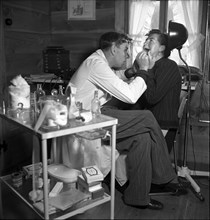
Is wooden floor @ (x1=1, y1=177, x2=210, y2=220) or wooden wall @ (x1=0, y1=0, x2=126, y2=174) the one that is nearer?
wooden floor @ (x1=1, y1=177, x2=210, y2=220)

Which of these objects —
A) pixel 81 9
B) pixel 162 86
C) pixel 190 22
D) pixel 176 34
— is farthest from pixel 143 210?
pixel 81 9

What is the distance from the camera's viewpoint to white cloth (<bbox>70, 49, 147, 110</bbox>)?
168 centimetres

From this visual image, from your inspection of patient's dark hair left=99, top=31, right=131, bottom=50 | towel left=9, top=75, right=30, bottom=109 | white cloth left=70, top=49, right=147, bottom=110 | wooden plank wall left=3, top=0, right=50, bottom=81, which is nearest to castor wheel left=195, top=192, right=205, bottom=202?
white cloth left=70, top=49, right=147, bottom=110

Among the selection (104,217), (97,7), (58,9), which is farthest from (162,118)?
(58,9)

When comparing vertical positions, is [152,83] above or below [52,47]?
below

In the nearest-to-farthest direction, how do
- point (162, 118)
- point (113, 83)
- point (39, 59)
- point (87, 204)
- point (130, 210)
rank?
point (87, 204) → point (113, 83) → point (130, 210) → point (162, 118) → point (39, 59)

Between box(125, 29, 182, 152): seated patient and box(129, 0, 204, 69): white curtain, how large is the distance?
396mm

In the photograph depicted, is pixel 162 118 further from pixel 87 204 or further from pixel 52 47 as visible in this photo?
pixel 52 47

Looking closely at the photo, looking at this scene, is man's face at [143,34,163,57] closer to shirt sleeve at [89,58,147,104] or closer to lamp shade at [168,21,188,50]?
lamp shade at [168,21,188,50]

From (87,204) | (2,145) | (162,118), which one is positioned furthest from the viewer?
(2,145)

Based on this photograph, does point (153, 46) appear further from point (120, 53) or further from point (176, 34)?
point (120, 53)

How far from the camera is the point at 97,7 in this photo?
262 centimetres

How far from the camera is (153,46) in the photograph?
205 centimetres

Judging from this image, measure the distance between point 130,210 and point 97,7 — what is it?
5.81 feet
